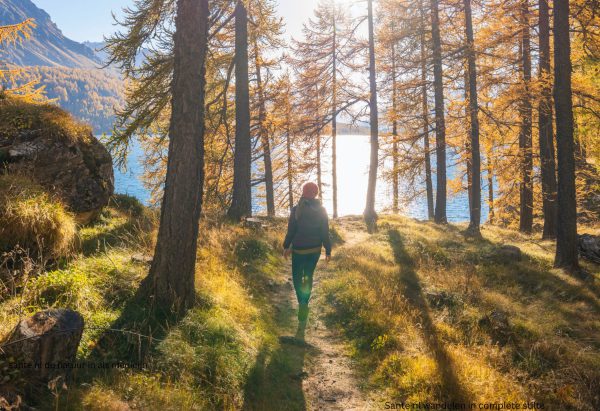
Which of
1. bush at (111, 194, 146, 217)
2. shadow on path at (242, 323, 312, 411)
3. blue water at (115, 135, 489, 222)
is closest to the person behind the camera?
shadow on path at (242, 323, 312, 411)

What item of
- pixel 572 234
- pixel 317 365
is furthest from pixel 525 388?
pixel 572 234

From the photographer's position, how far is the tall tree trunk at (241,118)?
12344 mm

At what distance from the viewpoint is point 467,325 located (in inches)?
242

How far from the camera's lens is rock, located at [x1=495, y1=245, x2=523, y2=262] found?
10.2 metres

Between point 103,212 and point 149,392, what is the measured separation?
612 cm

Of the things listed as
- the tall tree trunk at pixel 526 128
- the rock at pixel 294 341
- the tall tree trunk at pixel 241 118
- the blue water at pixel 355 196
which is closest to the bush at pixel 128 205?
the tall tree trunk at pixel 241 118

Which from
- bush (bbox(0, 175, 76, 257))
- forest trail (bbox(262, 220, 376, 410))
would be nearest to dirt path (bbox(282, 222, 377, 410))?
forest trail (bbox(262, 220, 376, 410))

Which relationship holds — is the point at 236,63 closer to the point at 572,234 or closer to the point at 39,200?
the point at 39,200

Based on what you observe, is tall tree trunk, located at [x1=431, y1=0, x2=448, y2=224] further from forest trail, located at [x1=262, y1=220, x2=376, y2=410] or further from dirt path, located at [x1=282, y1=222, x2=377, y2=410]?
dirt path, located at [x1=282, y1=222, x2=377, y2=410]

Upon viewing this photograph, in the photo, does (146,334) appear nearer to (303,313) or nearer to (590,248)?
(303,313)

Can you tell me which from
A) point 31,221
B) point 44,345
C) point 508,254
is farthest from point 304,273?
point 508,254

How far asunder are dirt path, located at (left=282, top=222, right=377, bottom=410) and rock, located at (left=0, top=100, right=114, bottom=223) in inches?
198

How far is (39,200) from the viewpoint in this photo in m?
5.31

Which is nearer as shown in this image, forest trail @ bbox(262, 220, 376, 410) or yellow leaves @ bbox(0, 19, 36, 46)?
forest trail @ bbox(262, 220, 376, 410)
